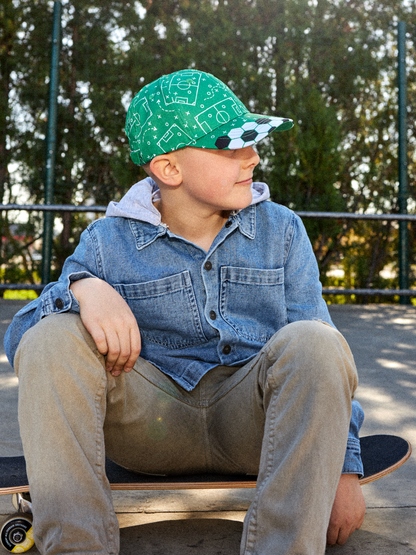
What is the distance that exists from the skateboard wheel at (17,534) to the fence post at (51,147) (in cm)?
387

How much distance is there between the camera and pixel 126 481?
1.59m

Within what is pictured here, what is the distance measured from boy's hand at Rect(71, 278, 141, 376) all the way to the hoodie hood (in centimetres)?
33

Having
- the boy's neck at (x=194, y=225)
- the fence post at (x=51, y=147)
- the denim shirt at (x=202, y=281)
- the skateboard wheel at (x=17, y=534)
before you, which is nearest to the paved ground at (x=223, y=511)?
the skateboard wheel at (x=17, y=534)

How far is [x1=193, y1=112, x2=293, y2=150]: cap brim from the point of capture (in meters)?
1.71

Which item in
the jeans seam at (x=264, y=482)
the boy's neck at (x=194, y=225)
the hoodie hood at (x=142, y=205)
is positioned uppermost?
the hoodie hood at (x=142, y=205)

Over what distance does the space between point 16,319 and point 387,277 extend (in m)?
4.64

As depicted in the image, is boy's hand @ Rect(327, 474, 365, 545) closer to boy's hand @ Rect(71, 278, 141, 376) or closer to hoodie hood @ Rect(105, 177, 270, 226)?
boy's hand @ Rect(71, 278, 141, 376)

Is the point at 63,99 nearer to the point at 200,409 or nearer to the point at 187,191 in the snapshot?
the point at 187,191

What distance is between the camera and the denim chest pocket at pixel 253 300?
1807 millimetres

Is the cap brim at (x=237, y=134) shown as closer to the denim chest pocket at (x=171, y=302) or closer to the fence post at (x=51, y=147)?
the denim chest pocket at (x=171, y=302)

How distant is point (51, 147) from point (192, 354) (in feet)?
12.8

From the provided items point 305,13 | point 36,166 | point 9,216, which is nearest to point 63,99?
point 36,166

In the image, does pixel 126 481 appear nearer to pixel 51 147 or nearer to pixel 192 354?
pixel 192 354

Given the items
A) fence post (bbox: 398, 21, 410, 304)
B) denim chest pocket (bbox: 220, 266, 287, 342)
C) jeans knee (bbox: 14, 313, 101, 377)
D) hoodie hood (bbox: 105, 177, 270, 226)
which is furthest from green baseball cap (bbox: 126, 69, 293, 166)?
fence post (bbox: 398, 21, 410, 304)
